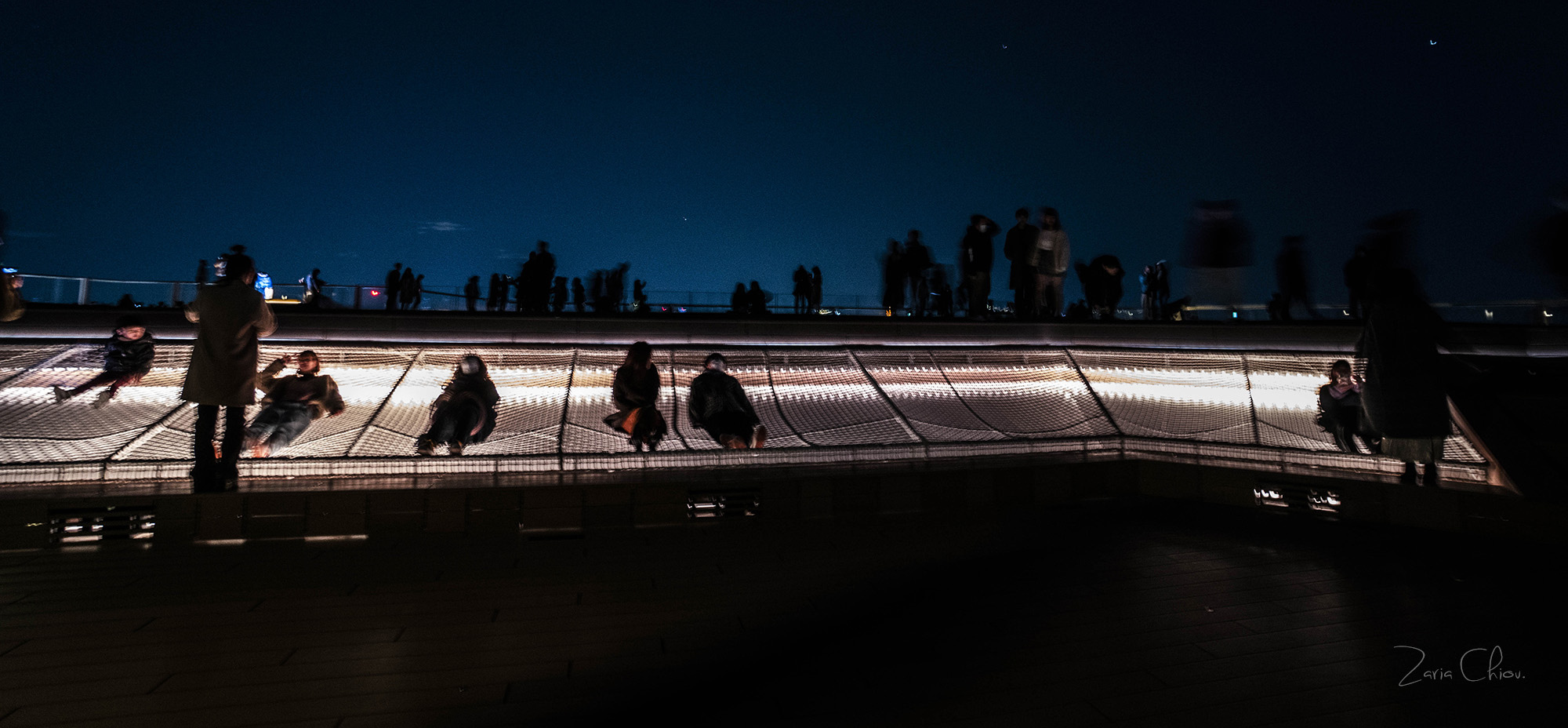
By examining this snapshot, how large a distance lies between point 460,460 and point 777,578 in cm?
267

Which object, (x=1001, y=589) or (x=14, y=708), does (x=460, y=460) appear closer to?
(x=14, y=708)

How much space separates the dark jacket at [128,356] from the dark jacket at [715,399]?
4.41 meters

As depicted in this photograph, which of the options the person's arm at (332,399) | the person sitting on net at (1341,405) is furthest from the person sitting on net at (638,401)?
the person sitting on net at (1341,405)

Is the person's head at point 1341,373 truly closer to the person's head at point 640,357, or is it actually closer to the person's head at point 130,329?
the person's head at point 640,357

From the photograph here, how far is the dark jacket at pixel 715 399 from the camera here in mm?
6211

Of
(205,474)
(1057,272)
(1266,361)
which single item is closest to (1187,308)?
(1057,272)

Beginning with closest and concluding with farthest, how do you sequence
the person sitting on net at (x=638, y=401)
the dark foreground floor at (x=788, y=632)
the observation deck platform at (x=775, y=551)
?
the dark foreground floor at (x=788, y=632)
the observation deck platform at (x=775, y=551)
the person sitting on net at (x=638, y=401)

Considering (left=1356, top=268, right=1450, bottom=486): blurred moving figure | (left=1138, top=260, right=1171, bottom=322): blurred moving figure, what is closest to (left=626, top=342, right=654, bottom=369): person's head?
(left=1356, top=268, right=1450, bottom=486): blurred moving figure

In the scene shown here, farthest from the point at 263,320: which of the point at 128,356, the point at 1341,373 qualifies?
the point at 1341,373

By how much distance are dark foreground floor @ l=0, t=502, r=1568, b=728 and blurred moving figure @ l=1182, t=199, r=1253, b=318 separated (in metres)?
5.00

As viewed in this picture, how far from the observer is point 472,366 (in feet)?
21.3

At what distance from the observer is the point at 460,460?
17.4ft

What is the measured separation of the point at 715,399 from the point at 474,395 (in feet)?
6.34

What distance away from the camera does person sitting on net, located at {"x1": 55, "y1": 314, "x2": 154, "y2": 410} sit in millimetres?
5812
